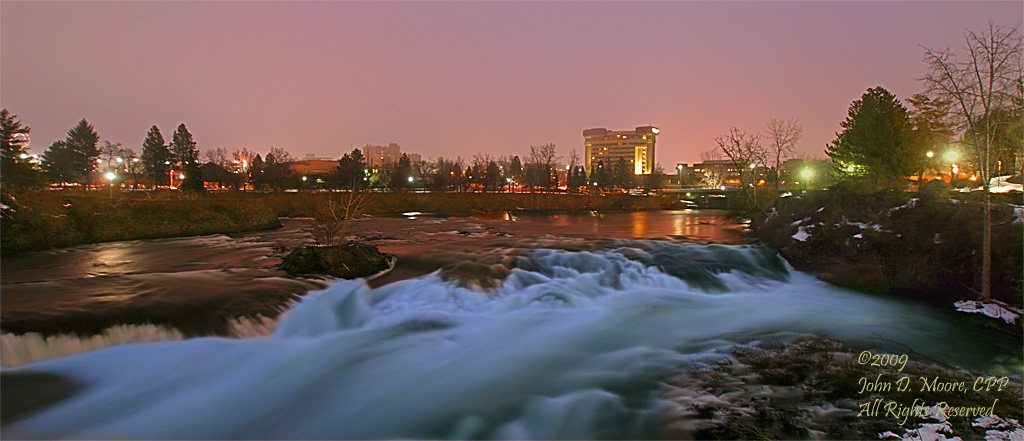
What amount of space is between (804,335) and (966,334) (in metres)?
3.41

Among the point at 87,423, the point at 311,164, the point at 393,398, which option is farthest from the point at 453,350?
the point at 311,164

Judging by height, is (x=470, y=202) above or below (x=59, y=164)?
below

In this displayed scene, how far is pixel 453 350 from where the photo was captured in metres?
9.88

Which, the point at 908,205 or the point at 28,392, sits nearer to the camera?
the point at 28,392

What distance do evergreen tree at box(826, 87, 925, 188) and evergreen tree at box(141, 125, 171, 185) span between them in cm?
8148

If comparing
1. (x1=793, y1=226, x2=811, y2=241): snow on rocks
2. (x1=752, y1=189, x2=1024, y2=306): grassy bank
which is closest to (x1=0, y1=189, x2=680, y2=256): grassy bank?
(x1=793, y1=226, x2=811, y2=241): snow on rocks

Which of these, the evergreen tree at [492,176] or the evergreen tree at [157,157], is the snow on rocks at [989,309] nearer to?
the evergreen tree at [492,176]

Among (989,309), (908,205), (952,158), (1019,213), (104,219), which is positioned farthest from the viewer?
(104,219)

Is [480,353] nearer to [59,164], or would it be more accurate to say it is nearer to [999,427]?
[999,427]

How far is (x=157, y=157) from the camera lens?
232 ft

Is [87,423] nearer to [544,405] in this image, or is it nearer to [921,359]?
[544,405]

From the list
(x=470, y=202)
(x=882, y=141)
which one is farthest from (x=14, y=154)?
(x=882, y=141)

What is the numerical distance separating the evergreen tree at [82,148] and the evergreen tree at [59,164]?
1.87 feet

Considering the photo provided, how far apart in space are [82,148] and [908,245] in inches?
3563
